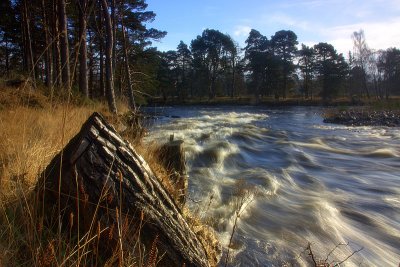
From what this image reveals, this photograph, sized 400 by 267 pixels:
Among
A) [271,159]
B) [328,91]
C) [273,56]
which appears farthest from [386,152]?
[273,56]

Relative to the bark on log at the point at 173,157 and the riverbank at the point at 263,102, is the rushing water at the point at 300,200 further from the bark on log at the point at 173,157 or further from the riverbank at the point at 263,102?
the riverbank at the point at 263,102

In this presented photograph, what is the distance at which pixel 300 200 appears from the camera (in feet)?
20.2

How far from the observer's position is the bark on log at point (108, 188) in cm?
202

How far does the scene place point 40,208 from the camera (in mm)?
2270

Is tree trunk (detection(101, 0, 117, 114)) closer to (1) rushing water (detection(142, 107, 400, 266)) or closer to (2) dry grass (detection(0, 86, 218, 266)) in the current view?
(1) rushing water (detection(142, 107, 400, 266))

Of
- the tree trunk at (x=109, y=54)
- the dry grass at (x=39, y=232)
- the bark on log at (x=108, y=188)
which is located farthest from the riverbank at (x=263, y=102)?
the bark on log at (x=108, y=188)

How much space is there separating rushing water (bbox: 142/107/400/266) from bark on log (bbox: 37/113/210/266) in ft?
4.53

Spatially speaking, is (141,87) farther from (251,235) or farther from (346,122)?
(251,235)

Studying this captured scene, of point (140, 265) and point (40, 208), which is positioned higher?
point (40, 208)

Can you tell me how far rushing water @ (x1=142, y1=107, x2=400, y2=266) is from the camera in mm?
4223

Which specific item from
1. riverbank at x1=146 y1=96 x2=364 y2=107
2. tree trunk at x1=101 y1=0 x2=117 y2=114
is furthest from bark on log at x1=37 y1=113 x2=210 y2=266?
riverbank at x1=146 y1=96 x2=364 y2=107

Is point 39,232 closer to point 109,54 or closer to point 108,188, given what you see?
point 108,188

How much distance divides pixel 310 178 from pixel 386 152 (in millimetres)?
4957

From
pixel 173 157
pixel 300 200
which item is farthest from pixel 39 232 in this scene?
pixel 300 200
